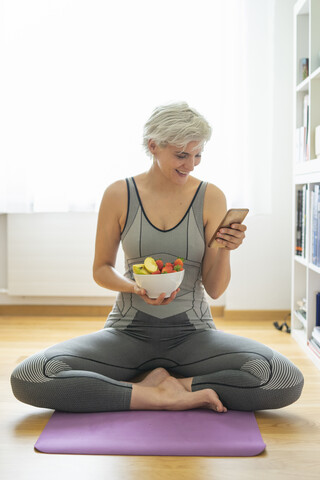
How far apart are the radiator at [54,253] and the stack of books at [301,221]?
38.5 inches

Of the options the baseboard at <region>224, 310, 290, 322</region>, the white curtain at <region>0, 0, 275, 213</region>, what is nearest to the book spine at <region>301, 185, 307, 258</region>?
the white curtain at <region>0, 0, 275, 213</region>

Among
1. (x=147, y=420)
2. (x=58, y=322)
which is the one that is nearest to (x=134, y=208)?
(x=147, y=420)

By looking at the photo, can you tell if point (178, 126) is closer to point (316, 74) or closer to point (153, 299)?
point (153, 299)

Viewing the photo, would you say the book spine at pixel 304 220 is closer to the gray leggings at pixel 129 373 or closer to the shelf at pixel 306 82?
the shelf at pixel 306 82

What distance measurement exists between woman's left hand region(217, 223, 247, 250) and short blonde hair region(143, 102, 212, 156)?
12.1 inches

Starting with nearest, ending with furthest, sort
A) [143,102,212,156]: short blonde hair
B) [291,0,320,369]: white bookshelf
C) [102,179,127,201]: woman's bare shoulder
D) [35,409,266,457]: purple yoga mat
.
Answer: [35,409,266,457]: purple yoga mat, [143,102,212,156]: short blonde hair, [102,179,127,201]: woman's bare shoulder, [291,0,320,369]: white bookshelf

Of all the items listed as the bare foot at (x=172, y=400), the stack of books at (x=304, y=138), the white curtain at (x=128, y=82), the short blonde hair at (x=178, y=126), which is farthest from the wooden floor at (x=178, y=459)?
the white curtain at (x=128, y=82)

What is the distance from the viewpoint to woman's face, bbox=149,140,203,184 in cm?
187

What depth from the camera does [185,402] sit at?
1.77 m

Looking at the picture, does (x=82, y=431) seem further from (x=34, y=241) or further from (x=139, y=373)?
(x=34, y=241)

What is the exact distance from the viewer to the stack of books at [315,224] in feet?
8.00

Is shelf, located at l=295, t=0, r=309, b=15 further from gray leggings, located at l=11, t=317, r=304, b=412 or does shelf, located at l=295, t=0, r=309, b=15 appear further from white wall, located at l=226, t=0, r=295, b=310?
gray leggings, located at l=11, t=317, r=304, b=412

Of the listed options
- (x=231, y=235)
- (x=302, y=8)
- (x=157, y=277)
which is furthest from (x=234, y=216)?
A: (x=302, y=8)

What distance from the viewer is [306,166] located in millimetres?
2596
